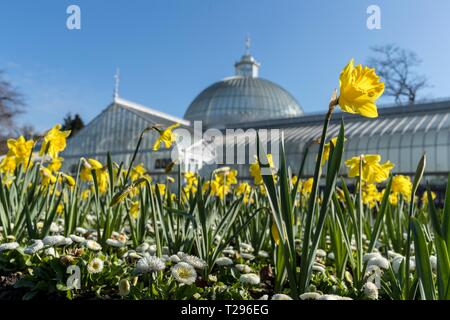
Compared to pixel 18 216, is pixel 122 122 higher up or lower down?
higher up

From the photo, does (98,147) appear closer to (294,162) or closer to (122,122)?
(122,122)

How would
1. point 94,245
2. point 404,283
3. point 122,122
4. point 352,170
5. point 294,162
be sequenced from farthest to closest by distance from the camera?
point 122,122, point 294,162, point 352,170, point 94,245, point 404,283

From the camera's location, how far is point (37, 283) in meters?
1.34

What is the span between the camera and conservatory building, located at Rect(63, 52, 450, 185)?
1119 cm

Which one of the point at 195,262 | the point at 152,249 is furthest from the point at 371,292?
the point at 152,249

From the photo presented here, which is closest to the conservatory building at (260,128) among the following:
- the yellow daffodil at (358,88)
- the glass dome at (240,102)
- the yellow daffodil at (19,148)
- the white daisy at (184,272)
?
Answer: the glass dome at (240,102)

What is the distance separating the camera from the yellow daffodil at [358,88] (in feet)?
3.23

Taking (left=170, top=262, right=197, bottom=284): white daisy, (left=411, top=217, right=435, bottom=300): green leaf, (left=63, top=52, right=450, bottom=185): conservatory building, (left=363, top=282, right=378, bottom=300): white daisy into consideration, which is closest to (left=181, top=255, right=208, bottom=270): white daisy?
(left=170, top=262, right=197, bottom=284): white daisy

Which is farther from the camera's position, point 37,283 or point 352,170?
point 352,170

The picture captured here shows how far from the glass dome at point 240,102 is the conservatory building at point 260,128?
69 millimetres

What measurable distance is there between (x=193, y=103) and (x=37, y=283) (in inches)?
1132

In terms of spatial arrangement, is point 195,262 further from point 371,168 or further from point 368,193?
point 368,193

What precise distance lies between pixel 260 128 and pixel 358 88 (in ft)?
29.5
